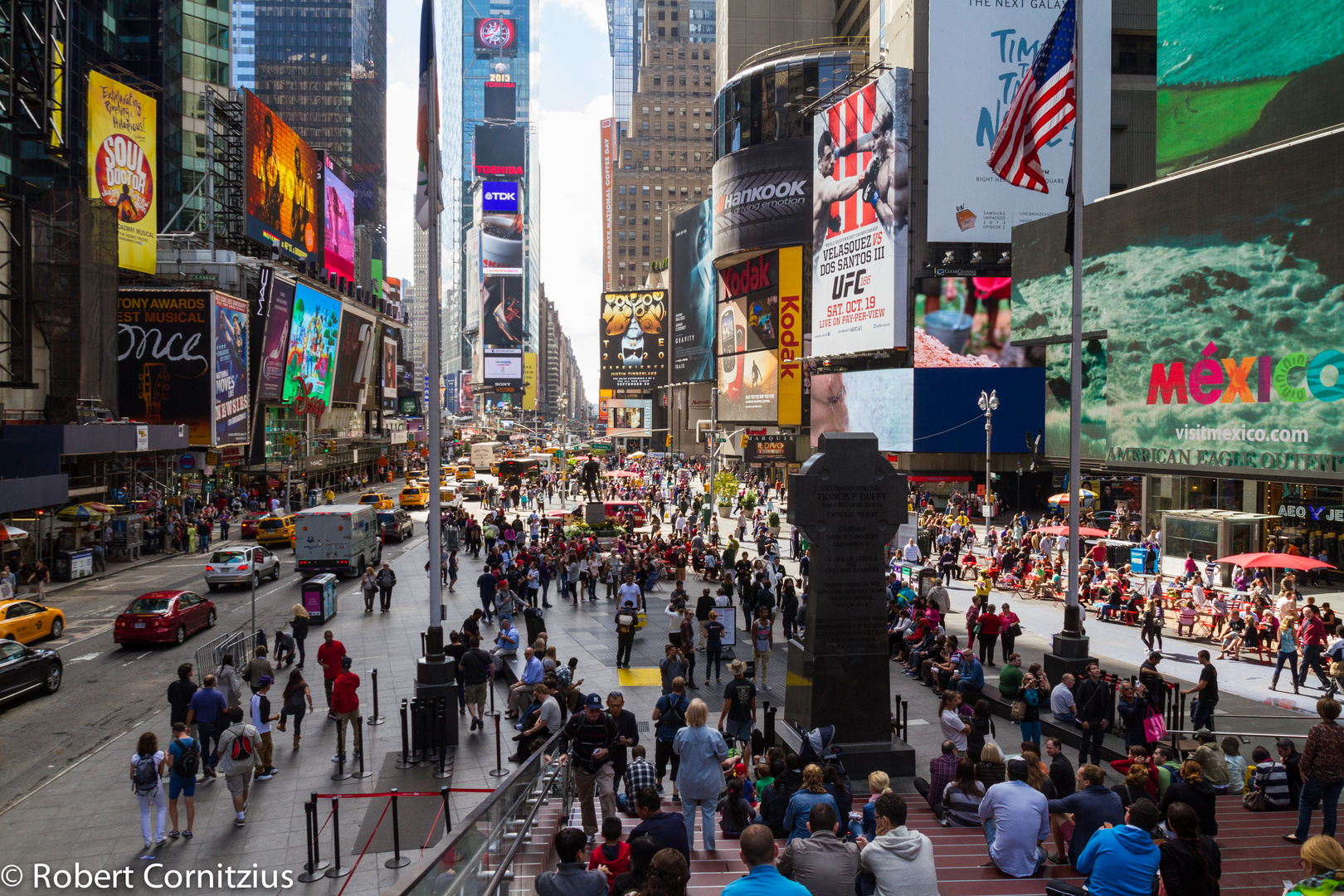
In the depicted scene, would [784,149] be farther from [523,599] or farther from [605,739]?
[605,739]

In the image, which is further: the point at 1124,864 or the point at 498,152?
the point at 498,152

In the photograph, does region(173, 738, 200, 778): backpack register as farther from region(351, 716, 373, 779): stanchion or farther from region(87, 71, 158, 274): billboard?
region(87, 71, 158, 274): billboard

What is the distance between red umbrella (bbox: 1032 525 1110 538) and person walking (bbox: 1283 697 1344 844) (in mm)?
17897

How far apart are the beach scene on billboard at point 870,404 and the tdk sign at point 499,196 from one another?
127 metres

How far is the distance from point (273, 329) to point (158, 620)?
41665mm

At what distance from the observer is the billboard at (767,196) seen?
72.2 meters

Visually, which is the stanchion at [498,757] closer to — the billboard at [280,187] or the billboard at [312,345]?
the billboard at [312,345]

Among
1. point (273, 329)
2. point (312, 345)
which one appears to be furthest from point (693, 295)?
point (273, 329)

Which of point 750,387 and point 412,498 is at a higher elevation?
point 750,387

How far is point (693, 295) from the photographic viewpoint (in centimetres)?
10306

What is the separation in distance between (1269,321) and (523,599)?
84.3 ft

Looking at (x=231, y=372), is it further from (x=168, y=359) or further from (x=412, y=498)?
(x=412, y=498)

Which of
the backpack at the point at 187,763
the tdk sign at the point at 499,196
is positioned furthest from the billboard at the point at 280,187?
the tdk sign at the point at 499,196

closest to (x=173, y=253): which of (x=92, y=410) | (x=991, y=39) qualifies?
(x=92, y=410)
